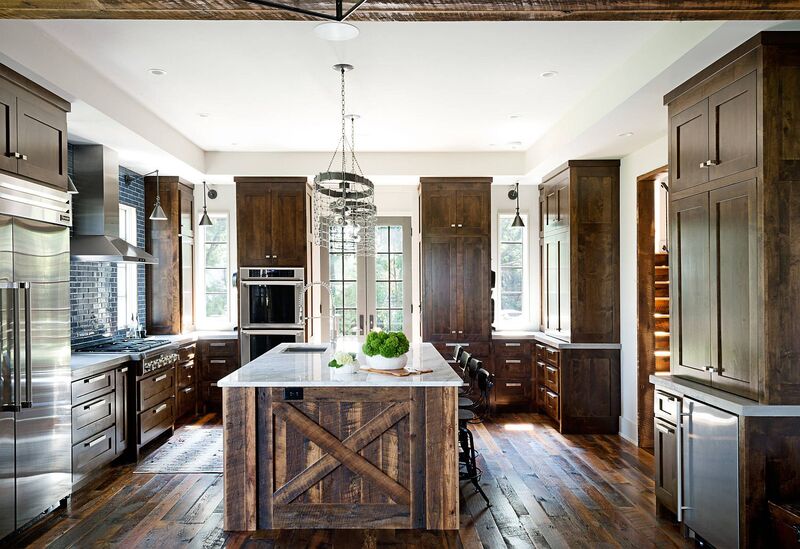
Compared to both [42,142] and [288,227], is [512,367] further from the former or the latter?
[42,142]

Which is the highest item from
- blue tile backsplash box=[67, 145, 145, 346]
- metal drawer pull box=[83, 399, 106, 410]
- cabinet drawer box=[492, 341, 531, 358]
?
blue tile backsplash box=[67, 145, 145, 346]

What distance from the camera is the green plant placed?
387 cm

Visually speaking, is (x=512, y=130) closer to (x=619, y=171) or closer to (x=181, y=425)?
(x=619, y=171)

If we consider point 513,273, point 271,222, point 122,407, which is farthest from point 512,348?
point 122,407

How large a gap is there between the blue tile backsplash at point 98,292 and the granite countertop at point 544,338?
4.12 m

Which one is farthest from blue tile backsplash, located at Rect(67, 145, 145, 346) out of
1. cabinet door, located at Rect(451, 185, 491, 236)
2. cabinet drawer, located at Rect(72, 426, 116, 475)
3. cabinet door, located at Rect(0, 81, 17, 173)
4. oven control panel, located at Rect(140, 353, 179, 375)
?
cabinet door, located at Rect(451, 185, 491, 236)

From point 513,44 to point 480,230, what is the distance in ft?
11.5

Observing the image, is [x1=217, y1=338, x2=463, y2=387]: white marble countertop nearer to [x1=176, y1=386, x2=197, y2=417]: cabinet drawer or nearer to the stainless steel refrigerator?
the stainless steel refrigerator

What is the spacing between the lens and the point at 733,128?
3207mm

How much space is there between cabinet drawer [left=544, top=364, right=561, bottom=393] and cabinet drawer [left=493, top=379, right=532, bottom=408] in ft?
1.57

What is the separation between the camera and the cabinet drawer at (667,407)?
3619 millimetres

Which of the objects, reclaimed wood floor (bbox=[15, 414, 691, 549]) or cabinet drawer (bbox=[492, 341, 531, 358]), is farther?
cabinet drawer (bbox=[492, 341, 531, 358])

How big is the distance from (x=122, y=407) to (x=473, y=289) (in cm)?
391

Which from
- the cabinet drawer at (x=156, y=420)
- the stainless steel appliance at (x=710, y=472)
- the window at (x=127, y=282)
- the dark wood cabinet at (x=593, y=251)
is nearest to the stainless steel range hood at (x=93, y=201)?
the window at (x=127, y=282)
